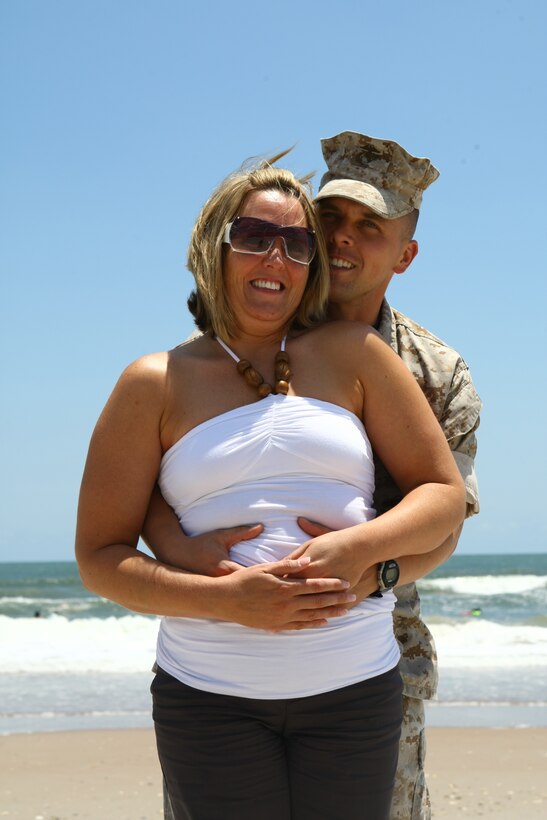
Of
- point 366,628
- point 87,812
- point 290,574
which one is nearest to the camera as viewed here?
point 290,574

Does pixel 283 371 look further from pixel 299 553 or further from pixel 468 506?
pixel 468 506

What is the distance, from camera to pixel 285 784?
221cm

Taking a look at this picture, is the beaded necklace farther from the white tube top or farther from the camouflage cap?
the camouflage cap

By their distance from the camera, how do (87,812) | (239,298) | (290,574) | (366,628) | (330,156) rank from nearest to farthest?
(290,574) < (366,628) < (239,298) < (330,156) < (87,812)

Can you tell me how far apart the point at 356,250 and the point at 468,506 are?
0.84m

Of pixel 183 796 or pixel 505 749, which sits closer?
pixel 183 796

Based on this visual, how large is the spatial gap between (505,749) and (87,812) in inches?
135

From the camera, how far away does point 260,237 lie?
8.13 ft

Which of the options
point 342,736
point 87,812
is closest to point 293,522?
point 342,736

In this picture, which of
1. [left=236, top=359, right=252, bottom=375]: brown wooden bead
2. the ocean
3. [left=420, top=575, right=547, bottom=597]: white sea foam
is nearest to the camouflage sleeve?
[left=236, top=359, right=252, bottom=375]: brown wooden bead

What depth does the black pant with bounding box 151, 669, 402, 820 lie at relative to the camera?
2.19 metres

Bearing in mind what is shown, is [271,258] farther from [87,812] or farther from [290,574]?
[87,812]

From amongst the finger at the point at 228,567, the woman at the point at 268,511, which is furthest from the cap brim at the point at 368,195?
the finger at the point at 228,567

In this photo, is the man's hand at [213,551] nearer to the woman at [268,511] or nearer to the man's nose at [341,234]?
the woman at [268,511]
